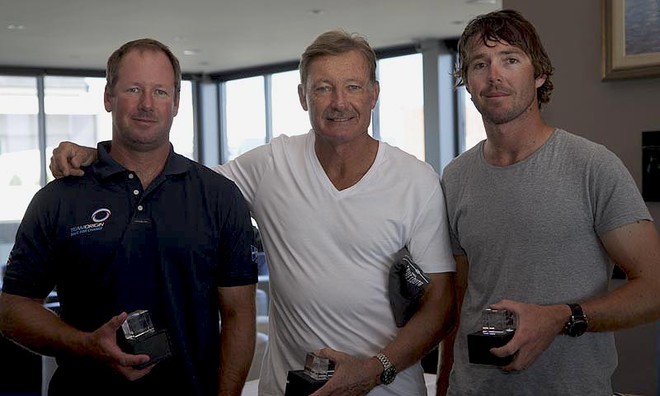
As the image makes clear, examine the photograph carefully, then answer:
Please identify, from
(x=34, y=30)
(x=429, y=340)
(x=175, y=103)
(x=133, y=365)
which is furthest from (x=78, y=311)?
(x=34, y=30)

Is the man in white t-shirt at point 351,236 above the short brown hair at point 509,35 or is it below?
below

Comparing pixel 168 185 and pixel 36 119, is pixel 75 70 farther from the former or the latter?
pixel 168 185

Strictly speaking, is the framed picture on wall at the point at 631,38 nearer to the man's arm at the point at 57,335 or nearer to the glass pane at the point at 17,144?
the man's arm at the point at 57,335

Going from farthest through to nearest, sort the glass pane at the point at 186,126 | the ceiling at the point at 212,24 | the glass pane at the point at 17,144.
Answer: the glass pane at the point at 186,126 < the glass pane at the point at 17,144 < the ceiling at the point at 212,24

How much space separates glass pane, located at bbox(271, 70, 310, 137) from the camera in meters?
12.0

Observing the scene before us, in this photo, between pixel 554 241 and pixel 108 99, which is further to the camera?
pixel 108 99

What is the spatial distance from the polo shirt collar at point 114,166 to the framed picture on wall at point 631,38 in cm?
157

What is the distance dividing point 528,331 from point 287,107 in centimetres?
1071

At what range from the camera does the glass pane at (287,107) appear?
12.0 m

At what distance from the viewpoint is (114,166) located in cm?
196

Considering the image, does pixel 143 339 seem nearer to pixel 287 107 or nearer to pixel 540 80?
pixel 540 80

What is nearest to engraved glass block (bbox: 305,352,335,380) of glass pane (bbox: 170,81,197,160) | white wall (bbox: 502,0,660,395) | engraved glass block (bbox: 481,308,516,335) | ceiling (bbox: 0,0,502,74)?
engraved glass block (bbox: 481,308,516,335)

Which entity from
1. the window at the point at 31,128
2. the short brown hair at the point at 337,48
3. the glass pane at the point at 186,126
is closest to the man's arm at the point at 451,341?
the short brown hair at the point at 337,48

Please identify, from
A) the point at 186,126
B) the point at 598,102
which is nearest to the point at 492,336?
the point at 598,102
